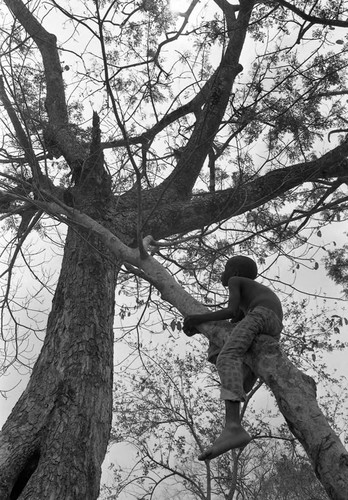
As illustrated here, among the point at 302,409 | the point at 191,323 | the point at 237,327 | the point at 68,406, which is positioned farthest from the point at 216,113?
the point at 302,409

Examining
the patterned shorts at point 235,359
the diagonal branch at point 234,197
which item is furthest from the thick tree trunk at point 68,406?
the diagonal branch at point 234,197

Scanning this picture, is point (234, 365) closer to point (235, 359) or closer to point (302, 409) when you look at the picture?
point (235, 359)

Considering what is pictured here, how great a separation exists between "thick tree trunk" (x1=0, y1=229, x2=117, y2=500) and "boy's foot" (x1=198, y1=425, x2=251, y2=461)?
0.85m

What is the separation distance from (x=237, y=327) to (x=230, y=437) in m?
0.52

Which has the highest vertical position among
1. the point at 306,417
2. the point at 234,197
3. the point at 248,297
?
the point at 234,197

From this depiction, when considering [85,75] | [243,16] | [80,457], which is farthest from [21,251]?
[243,16]

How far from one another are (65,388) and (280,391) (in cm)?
158

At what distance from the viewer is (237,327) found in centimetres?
225

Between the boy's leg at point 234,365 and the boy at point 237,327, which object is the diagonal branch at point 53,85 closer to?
the boy at point 237,327

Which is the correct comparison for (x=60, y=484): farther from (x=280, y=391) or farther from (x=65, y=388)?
(x=280, y=391)

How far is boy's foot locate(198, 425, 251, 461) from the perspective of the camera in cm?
194

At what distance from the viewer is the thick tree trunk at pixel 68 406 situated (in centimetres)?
236

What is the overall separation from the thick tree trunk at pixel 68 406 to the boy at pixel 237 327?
0.83 metres

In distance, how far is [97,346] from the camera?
3211 mm
